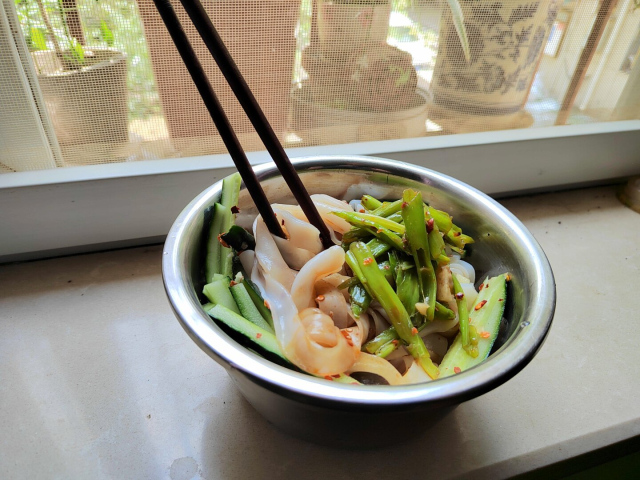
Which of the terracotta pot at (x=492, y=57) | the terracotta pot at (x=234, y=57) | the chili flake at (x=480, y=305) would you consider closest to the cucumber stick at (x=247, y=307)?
the chili flake at (x=480, y=305)

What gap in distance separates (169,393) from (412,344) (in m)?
0.30

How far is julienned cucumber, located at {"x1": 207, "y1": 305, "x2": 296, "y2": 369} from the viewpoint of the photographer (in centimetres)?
40

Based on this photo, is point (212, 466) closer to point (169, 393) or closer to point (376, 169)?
point (169, 393)

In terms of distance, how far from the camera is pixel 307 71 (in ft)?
2.27

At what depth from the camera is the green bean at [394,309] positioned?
0.43 m

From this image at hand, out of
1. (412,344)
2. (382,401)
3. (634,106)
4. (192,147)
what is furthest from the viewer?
(634,106)

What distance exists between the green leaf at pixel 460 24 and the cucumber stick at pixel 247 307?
55 centimetres

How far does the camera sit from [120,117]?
64 cm

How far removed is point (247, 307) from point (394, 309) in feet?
0.50

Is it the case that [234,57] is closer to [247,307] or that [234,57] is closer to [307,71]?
[307,71]

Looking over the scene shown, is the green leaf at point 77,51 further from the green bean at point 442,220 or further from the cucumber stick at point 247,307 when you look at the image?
the green bean at point 442,220

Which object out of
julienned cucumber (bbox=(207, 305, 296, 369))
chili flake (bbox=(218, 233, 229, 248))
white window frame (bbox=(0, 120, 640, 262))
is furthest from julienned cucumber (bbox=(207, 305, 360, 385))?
white window frame (bbox=(0, 120, 640, 262))

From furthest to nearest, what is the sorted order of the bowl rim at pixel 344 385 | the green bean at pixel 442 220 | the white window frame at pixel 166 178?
the white window frame at pixel 166 178 < the green bean at pixel 442 220 < the bowl rim at pixel 344 385

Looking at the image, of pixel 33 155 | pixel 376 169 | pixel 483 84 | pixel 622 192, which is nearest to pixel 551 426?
pixel 376 169
